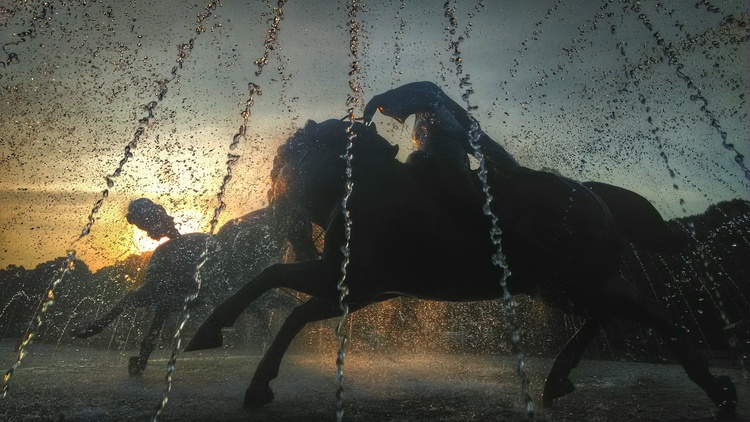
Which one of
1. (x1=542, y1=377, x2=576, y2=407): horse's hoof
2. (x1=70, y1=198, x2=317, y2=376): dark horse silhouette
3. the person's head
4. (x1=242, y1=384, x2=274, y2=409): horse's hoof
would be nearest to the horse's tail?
(x1=542, y1=377, x2=576, y2=407): horse's hoof

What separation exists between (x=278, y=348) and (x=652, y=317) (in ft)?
8.51

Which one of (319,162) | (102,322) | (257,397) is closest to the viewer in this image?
(257,397)

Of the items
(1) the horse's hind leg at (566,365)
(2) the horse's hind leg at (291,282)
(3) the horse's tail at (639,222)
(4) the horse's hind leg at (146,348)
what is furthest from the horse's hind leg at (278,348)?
(4) the horse's hind leg at (146,348)

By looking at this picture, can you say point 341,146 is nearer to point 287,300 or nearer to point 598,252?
point 598,252

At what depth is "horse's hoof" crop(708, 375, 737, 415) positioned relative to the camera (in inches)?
114

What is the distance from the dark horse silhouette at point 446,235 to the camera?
3.18 m

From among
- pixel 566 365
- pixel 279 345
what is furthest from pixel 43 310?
pixel 566 365

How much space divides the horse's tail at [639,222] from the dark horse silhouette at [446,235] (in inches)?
10.8

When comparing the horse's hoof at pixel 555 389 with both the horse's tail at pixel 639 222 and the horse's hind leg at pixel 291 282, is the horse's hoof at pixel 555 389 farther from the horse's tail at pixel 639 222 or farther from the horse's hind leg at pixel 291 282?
the horse's hind leg at pixel 291 282

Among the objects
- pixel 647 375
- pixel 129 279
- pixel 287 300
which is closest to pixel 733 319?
pixel 647 375

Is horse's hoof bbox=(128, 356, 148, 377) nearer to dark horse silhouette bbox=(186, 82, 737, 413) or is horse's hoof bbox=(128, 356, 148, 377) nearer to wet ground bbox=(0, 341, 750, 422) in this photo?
wet ground bbox=(0, 341, 750, 422)

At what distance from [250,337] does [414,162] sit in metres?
12.2

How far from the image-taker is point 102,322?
227 inches

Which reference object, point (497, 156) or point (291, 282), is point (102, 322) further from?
point (497, 156)
